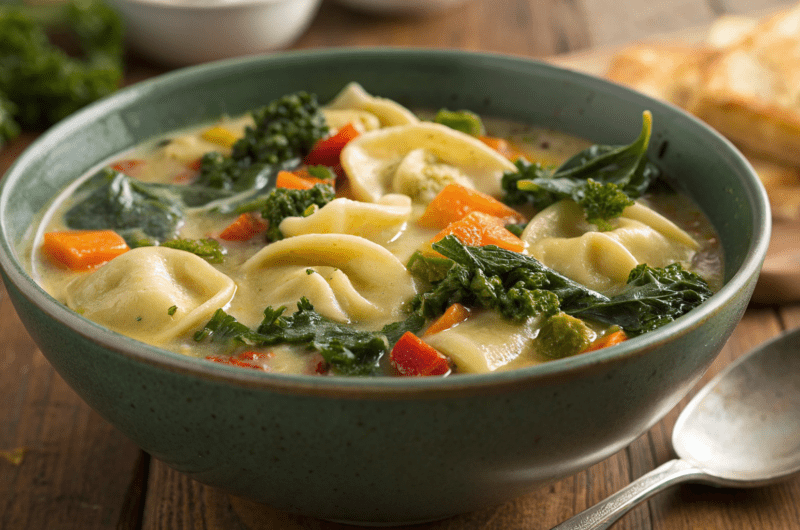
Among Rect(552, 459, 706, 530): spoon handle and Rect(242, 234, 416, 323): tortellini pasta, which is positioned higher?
Rect(242, 234, 416, 323): tortellini pasta

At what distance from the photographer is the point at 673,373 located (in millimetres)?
2711

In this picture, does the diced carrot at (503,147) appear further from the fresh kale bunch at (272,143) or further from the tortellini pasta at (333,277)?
A: the tortellini pasta at (333,277)

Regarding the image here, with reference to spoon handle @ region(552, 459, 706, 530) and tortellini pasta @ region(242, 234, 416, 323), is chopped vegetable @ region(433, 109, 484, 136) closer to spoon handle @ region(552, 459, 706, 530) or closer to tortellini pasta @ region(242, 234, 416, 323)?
tortellini pasta @ region(242, 234, 416, 323)

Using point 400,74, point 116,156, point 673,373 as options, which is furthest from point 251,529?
point 400,74

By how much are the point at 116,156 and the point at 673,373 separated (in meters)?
3.48

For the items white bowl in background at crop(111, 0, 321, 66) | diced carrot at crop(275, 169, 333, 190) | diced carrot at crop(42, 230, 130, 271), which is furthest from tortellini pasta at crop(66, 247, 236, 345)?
white bowl in background at crop(111, 0, 321, 66)

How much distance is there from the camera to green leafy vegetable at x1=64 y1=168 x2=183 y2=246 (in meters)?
4.00

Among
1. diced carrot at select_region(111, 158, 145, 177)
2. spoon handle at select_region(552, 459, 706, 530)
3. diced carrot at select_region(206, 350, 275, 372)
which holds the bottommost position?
spoon handle at select_region(552, 459, 706, 530)

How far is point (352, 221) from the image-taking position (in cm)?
385

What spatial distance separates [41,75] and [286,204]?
3636 mm

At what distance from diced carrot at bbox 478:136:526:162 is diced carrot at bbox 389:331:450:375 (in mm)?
2005

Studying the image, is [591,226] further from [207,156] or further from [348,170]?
[207,156]

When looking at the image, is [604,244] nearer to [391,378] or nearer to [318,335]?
[318,335]

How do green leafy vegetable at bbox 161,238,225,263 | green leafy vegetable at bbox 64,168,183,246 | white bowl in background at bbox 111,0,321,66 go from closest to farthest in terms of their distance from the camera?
green leafy vegetable at bbox 161,238,225,263 < green leafy vegetable at bbox 64,168,183,246 < white bowl in background at bbox 111,0,321,66
